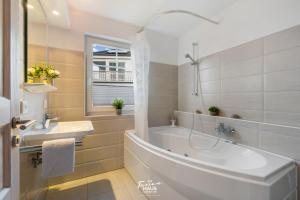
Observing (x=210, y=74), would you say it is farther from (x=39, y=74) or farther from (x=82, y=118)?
(x=39, y=74)

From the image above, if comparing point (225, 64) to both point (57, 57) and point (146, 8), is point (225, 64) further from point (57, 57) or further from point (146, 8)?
point (57, 57)

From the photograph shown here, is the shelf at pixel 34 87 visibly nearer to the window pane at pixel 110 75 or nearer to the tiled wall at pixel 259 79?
the window pane at pixel 110 75

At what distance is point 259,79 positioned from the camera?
1.54 m

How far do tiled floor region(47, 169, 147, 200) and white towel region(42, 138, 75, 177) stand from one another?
616mm

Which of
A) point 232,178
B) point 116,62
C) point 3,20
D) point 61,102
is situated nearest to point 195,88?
point 116,62

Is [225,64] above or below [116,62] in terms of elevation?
below

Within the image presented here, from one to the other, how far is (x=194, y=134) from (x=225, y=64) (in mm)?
1057

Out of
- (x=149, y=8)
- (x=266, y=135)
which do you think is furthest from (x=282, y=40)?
(x=149, y=8)

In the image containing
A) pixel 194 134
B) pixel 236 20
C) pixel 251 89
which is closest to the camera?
pixel 251 89

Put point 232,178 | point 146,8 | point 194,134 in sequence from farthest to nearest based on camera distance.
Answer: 1. point 194,134
2. point 146,8
3. point 232,178

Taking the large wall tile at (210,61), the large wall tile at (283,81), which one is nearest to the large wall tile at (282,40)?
the large wall tile at (283,81)

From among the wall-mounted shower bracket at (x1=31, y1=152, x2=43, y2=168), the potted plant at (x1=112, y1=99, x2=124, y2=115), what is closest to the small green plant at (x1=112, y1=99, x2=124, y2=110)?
the potted plant at (x1=112, y1=99, x2=124, y2=115)

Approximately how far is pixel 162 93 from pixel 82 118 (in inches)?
52.9

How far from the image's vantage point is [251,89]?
63.2 inches
